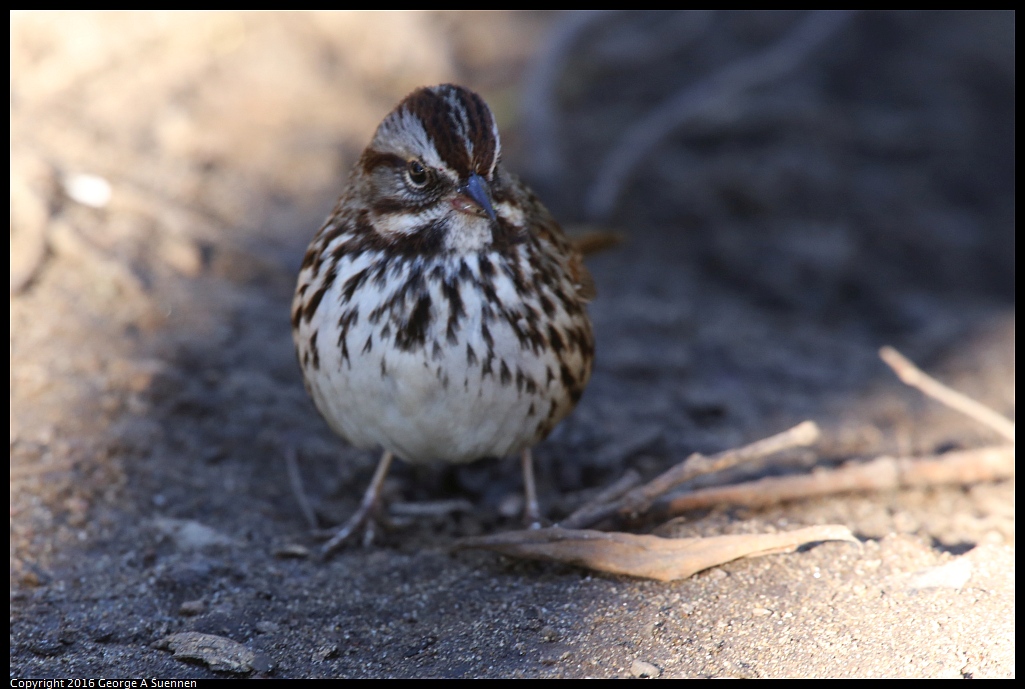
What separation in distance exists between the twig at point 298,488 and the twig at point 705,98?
2.55 metres

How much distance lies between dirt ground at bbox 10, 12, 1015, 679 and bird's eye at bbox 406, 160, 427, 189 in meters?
1.19

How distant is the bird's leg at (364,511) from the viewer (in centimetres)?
351

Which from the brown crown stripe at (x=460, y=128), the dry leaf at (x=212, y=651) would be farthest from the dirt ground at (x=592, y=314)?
the brown crown stripe at (x=460, y=128)

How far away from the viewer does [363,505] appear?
12.3 ft

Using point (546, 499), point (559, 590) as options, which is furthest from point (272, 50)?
point (559, 590)

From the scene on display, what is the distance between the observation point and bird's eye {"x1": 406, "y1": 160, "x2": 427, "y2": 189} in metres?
3.07

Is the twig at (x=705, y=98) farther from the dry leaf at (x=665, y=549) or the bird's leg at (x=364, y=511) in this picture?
the dry leaf at (x=665, y=549)

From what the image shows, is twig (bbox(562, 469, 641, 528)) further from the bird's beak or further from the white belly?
the bird's beak

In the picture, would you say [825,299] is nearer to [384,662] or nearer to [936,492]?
[936,492]

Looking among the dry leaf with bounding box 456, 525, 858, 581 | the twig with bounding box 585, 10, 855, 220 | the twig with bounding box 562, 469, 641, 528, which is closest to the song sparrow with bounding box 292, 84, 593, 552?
the twig with bounding box 562, 469, 641, 528

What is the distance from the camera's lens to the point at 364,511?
12.2 feet

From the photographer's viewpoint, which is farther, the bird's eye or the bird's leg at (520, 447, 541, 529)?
the bird's leg at (520, 447, 541, 529)

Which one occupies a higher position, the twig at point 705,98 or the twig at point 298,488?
the twig at point 705,98

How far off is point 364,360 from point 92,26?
382 cm
